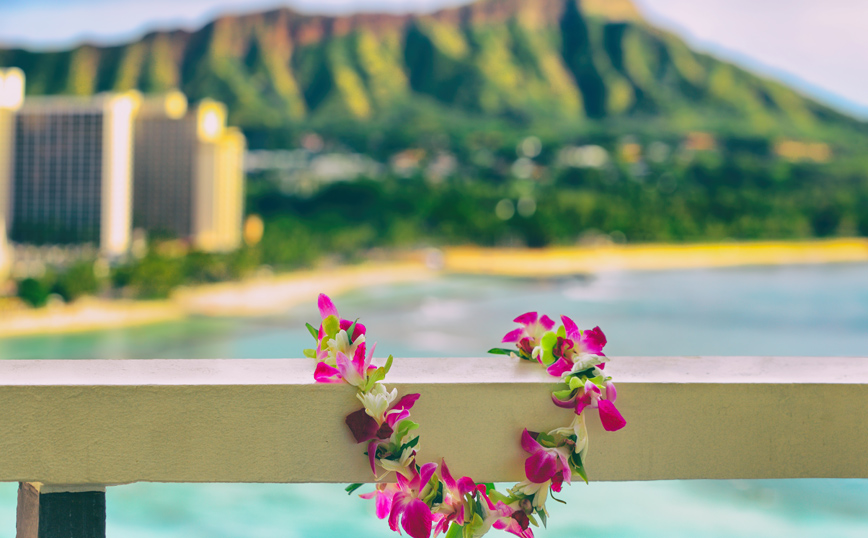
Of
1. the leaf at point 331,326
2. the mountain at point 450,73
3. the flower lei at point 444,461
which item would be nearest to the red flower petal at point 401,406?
the flower lei at point 444,461

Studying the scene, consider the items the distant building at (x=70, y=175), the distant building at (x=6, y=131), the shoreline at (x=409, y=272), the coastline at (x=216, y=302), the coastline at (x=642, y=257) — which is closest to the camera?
the coastline at (x=216, y=302)

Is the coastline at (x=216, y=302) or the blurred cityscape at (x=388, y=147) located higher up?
A: the blurred cityscape at (x=388, y=147)

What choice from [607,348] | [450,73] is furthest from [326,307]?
[450,73]

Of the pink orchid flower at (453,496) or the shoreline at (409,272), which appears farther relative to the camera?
the shoreline at (409,272)

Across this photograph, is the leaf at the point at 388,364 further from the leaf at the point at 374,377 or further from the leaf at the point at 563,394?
the leaf at the point at 563,394

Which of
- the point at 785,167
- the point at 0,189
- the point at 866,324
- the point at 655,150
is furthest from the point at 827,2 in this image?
the point at 0,189

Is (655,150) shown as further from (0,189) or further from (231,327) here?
(0,189)

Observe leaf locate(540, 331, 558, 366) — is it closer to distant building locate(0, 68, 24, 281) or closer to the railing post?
the railing post

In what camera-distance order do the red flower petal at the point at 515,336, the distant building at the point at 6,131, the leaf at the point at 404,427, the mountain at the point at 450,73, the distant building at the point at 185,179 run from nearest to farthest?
1. the leaf at the point at 404,427
2. the red flower petal at the point at 515,336
3. the distant building at the point at 6,131
4. the distant building at the point at 185,179
5. the mountain at the point at 450,73
